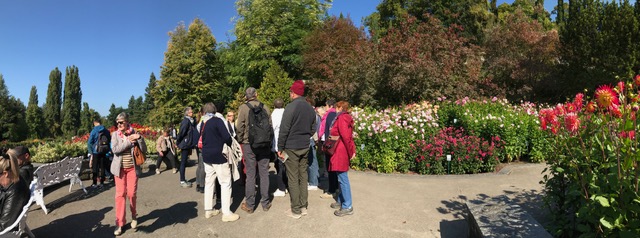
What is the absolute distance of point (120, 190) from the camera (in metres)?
4.21

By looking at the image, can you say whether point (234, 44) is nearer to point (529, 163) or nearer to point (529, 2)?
point (529, 163)

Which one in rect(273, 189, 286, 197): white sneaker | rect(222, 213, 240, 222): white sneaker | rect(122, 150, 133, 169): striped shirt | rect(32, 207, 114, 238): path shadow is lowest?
rect(32, 207, 114, 238): path shadow

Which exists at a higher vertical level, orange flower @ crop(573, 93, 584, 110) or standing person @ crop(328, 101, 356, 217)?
orange flower @ crop(573, 93, 584, 110)

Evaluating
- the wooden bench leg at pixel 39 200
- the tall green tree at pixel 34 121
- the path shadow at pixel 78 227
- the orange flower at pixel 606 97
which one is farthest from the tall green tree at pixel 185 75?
the orange flower at pixel 606 97

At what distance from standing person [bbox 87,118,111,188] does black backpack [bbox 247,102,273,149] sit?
4250 millimetres

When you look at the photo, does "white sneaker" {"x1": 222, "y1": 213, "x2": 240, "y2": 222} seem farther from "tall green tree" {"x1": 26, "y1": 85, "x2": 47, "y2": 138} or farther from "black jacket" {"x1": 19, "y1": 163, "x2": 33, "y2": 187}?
"tall green tree" {"x1": 26, "y1": 85, "x2": 47, "y2": 138}

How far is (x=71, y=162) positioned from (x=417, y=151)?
24.4 ft

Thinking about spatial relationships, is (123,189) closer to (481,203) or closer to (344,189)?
(344,189)

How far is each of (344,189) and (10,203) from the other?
3785 millimetres

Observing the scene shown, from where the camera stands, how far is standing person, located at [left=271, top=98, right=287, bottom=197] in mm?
5367

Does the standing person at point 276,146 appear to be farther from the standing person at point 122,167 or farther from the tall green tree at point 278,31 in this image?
the tall green tree at point 278,31

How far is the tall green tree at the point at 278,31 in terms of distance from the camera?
24.0 meters

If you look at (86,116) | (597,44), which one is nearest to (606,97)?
(597,44)

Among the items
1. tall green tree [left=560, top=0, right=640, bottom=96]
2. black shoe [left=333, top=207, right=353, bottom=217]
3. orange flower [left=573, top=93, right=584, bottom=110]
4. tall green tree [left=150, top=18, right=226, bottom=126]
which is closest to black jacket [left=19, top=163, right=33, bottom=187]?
black shoe [left=333, top=207, right=353, bottom=217]
